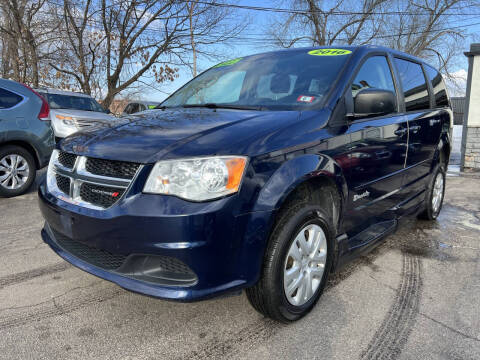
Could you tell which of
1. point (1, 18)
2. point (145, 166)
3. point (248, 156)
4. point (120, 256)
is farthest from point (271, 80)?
point (1, 18)

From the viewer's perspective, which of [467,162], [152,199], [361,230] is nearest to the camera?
[152,199]

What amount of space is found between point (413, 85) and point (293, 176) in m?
2.27

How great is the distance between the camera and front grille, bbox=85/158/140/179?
6.23ft

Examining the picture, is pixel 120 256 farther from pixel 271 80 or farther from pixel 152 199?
pixel 271 80

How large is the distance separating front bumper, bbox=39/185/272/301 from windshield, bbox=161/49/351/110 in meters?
1.05

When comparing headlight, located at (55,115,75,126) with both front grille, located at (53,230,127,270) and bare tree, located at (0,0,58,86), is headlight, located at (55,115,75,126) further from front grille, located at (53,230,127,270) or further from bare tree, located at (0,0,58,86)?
bare tree, located at (0,0,58,86)

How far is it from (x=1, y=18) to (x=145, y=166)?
1846cm

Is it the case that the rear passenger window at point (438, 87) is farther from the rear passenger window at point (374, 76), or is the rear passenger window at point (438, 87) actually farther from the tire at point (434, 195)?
the rear passenger window at point (374, 76)

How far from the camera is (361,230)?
2812 mm

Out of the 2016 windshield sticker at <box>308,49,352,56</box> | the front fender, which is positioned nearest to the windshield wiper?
the front fender

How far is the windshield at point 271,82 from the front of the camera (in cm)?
262

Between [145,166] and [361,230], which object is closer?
[145,166]

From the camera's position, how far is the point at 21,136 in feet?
16.6

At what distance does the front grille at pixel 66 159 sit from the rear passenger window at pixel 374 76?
1.92 m
